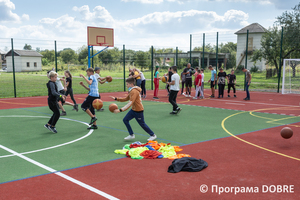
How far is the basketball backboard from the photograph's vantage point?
23.9 meters

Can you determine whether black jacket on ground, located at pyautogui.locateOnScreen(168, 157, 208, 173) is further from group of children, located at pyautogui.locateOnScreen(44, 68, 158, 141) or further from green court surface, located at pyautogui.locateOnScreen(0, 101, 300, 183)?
group of children, located at pyautogui.locateOnScreen(44, 68, 158, 141)

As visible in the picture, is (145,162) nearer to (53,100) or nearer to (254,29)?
(53,100)

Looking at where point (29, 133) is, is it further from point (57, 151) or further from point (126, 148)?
point (126, 148)

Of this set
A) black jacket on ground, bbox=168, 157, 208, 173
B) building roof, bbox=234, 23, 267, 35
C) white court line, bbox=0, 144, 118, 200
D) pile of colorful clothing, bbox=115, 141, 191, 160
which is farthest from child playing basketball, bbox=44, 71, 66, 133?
building roof, bbox=234, 23, 267, 35

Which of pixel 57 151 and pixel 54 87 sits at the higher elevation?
pixel 54 87

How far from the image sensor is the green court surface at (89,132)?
6.27 meters

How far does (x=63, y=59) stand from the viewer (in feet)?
73.2

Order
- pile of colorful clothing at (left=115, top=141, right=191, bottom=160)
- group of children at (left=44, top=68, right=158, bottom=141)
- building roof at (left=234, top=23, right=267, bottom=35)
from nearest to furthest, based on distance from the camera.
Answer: pile of colorful clothing at (left=115, top=141, right=191, bottom=160) < group of children at (left=44, top=68, right=158, bottom=141) < building roof at (left=234, top=23, right=267, bottom=35)

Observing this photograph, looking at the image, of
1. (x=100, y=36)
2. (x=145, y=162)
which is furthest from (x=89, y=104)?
(x=100, y=36)

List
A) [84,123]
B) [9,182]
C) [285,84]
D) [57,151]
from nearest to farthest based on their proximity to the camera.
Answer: [9,182]
[57,151]
[84,123]
[285,84]

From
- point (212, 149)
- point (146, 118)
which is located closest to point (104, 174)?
point (212, 149)

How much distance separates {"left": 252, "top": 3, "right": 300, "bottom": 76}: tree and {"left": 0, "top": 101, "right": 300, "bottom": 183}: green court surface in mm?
13187

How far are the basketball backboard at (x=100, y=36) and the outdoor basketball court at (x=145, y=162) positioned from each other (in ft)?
46.5

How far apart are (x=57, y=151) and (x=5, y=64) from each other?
745 inches
